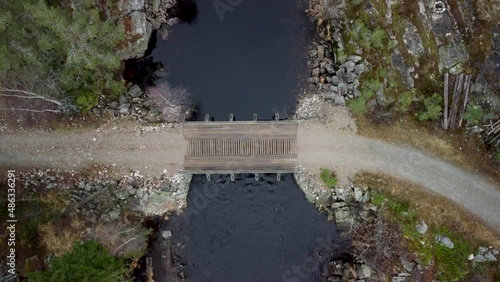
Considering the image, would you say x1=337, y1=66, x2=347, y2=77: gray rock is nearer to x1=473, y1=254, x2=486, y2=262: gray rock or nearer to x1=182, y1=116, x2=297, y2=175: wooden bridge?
x1=182, y1=116, x2=297, y2=175: wooden bridge

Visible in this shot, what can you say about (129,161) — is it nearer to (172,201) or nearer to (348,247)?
(172,201)

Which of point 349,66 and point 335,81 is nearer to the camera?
point 349,66

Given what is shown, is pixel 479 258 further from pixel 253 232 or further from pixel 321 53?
pixel 321 53

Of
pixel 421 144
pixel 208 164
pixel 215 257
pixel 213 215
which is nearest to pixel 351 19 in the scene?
pixel 421 144

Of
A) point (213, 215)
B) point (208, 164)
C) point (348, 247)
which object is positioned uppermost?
point (208, 164)

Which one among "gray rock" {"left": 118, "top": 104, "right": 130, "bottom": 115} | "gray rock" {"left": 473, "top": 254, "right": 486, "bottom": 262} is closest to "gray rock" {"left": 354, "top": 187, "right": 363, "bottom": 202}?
"gray rock" {"left": 473, "top": 254, "right": 486, "bottom": 262}

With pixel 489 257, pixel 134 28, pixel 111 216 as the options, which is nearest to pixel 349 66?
pixel 134 28
